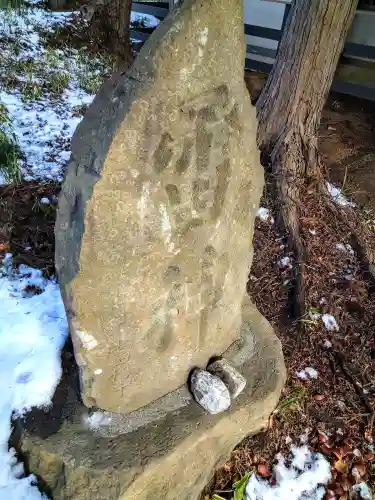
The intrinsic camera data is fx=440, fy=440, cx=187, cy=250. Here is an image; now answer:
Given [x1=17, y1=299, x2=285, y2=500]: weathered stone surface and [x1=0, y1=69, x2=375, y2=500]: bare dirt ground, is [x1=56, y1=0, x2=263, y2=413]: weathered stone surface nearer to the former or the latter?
[x1=17, y1=299, x2=285, y2=500]: weathered stone surface

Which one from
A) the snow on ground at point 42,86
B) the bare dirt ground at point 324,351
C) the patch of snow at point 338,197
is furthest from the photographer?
the patch of snow at point 338,197

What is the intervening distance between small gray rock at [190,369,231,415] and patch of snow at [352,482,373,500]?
870 mm

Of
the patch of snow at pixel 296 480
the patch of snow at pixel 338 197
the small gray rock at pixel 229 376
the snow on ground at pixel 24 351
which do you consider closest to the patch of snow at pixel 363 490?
the patch of snow at pixel 296 480

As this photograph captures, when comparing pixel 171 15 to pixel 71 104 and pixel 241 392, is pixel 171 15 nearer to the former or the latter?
pixel 241 392

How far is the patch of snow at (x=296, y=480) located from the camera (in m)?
2.16

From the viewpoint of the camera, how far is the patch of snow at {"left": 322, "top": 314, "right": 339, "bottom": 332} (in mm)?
3096

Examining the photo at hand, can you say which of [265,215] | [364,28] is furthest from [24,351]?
[364,28]

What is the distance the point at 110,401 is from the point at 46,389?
374 millimetres

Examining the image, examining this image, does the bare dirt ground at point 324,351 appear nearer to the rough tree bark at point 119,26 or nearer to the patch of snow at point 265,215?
the patch of snow at point 265,215

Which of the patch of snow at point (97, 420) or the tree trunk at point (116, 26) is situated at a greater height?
the tree trunk at point (116, 26)

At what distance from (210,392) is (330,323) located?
1479mm

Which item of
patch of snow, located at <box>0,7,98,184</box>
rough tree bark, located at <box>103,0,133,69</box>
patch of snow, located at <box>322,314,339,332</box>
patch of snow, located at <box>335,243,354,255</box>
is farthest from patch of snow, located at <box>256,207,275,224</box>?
rough tree bark, located at <box>103,0,133,69</box>

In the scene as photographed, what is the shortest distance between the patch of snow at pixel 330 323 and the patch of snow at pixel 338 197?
1530 millimetres

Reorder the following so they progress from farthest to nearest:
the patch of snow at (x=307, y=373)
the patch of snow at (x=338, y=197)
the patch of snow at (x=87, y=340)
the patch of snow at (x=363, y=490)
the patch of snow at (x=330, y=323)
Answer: the patch of snow at (x=338, y=197) < the patch of snow at (x=330, y=323) < the patch of snow at (x=307, y=373) < the patch of snow at (x=363, y=490) < the patch of snow at (x=87, y=340)
